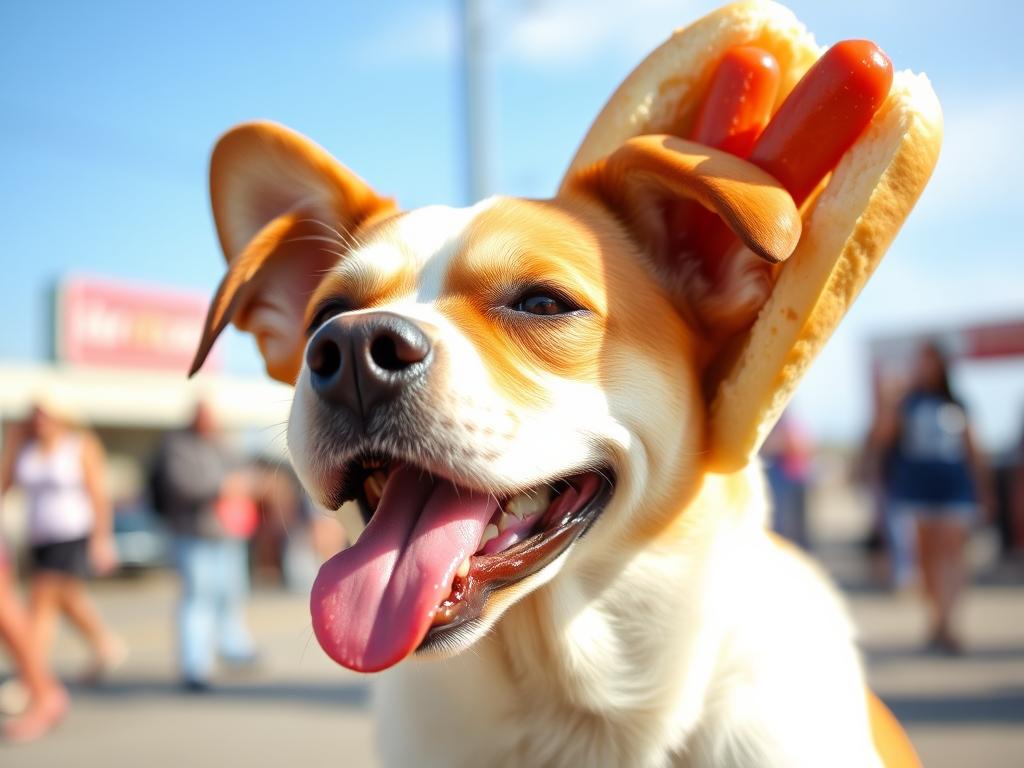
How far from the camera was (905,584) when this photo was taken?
27.7ft

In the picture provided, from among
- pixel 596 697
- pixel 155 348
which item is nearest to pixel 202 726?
pixel 596 697

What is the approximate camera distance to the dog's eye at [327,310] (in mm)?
1792

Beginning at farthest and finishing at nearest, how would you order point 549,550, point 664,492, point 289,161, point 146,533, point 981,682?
point 146,533 < point 981,682 < point 289,161 < point 664,492 < point 549,550

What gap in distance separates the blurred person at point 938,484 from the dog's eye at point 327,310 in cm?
493

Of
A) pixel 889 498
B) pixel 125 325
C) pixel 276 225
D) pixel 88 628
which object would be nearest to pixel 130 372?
pixel 125 325

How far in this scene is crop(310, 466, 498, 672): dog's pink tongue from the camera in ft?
4.61


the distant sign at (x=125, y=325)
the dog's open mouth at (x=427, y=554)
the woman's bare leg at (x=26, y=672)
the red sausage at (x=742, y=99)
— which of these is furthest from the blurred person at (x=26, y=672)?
the distant sign at (x=125, y=325)

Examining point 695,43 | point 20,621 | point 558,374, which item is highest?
point 695,43

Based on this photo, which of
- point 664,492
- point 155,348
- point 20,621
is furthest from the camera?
point 155,348

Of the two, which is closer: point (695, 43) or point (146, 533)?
point (695, 43)

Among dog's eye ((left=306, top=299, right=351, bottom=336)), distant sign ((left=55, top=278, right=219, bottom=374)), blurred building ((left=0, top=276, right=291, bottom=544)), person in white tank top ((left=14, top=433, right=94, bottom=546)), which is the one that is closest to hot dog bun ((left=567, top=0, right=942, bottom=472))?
dog's eye ((left=306, top=299, right=351, bottom=336))

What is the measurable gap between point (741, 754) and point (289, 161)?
157 cm

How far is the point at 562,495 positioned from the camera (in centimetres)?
163

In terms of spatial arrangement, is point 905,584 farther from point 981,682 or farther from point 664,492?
point 664,492
